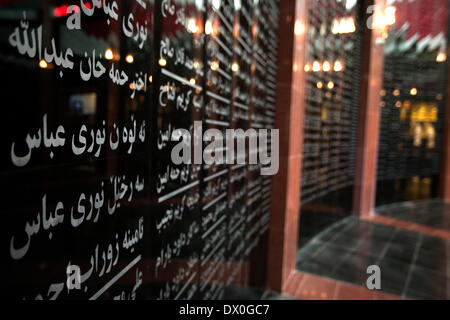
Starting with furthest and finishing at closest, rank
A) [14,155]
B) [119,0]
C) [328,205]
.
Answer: [328,205] < [119,0] < [14,155]

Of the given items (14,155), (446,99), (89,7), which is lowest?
(14,155)

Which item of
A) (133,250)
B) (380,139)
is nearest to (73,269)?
(133,250)

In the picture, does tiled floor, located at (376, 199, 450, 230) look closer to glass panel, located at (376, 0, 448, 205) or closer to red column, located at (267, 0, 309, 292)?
glass panel, located at (376, 0, 448, 205)

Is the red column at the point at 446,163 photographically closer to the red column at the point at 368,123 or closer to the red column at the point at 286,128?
the red column at the point at 368,123

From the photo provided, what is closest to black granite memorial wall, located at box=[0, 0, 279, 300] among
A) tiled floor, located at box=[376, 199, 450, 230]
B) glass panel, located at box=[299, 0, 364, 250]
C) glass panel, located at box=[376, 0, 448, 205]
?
glass panel, located at box=[299, 0, 364, 250]

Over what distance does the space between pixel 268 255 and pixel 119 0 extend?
100 inches

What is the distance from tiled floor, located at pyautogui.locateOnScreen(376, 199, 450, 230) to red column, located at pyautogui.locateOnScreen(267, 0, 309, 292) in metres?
3.84

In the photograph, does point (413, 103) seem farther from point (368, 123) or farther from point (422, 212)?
point (422, 212)

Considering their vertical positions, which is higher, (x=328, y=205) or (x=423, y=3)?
(x=423, y=3)

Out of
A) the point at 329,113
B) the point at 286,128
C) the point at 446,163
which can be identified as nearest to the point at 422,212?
the point at 446,163

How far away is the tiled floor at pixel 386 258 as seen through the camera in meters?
3.17

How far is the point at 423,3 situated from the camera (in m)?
6.71
